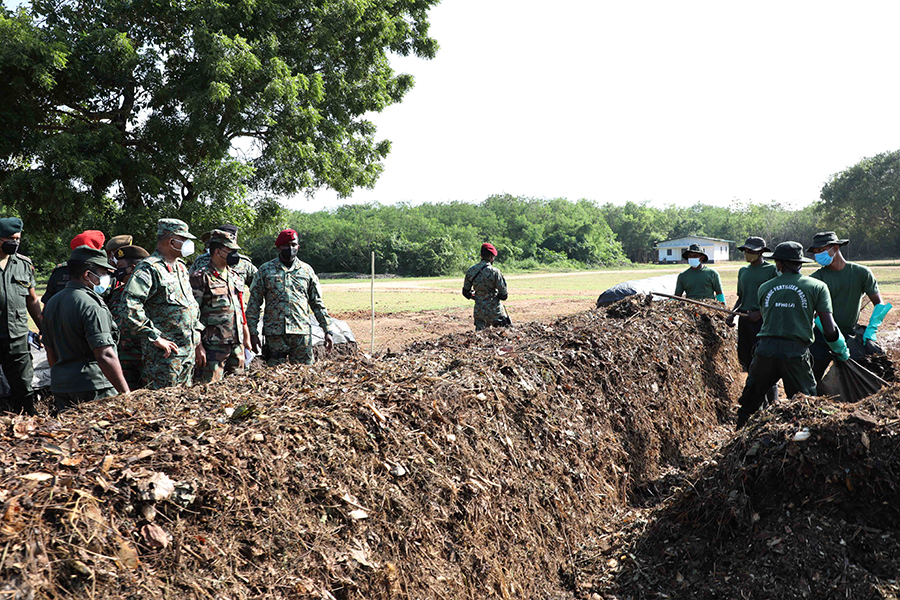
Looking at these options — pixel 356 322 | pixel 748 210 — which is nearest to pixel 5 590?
pixel 356 322

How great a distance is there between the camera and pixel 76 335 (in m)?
3.86

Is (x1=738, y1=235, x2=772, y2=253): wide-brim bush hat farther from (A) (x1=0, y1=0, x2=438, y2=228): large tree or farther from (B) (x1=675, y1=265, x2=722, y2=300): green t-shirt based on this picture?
(A) (x1=0, y1=0, x2=438, y2=228): large tree

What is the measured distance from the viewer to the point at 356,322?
58.1ft

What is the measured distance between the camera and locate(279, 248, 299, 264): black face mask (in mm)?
5918

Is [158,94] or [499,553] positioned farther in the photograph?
[158,94]

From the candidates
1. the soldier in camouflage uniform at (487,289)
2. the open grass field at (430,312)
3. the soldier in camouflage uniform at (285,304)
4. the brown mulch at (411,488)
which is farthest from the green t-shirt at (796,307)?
the open grass field at (430,312)

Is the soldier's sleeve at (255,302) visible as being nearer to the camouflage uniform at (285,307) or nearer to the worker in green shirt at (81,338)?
the camouflage uniform at (285,307)

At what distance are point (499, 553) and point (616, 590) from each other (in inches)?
29.8

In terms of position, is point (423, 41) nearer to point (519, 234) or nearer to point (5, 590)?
point (5, 590)

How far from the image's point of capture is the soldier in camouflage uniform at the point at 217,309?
5.57 m

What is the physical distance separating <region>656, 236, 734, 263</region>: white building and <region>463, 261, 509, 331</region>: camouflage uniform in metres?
76.0

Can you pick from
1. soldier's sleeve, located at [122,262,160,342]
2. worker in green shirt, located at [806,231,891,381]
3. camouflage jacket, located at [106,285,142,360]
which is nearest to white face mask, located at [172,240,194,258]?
soldier's sleeve, located at [122,262,160,342]

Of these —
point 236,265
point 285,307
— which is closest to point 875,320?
point 285,307

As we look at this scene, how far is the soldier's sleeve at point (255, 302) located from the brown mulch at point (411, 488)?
1.81 metres
